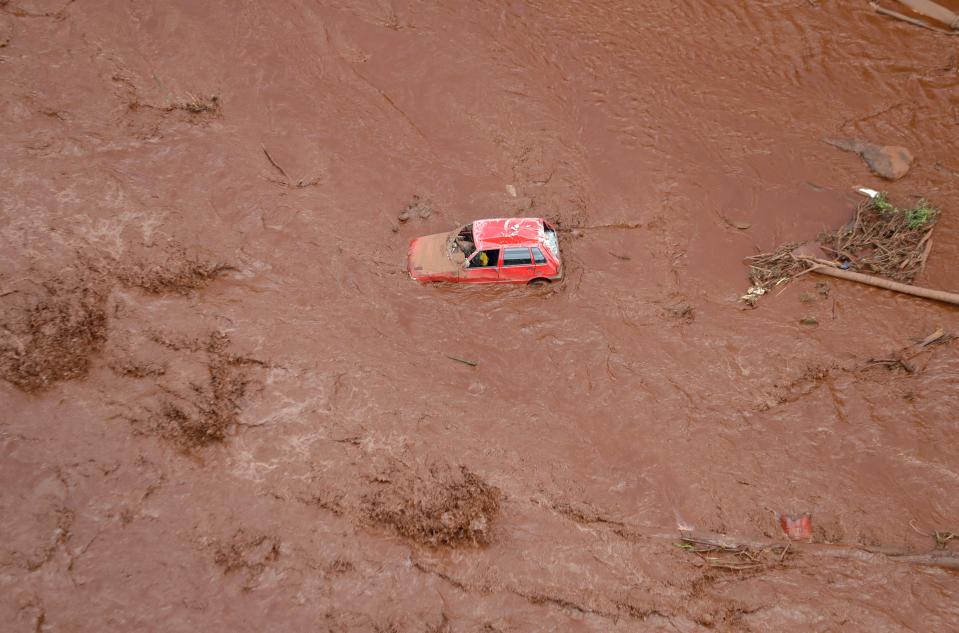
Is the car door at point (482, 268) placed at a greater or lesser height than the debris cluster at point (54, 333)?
greater

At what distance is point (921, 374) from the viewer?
9.13 meters

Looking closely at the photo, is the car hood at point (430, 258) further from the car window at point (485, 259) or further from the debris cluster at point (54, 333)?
the debris cluster at point (54, 333)

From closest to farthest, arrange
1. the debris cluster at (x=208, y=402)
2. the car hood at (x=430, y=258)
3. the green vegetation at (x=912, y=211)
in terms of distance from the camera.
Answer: the debris cluster at (x=208, y=402)
the car hood at (x=430, y=258)
the green vegetation at (x=912, y=211)

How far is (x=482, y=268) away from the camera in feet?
31.2

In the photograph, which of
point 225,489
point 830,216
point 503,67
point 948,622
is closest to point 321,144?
point 503,67

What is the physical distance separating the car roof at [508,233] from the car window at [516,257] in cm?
10

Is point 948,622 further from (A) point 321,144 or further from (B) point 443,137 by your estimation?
(A) point 321,144

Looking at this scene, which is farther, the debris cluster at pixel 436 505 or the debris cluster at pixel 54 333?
the debris cluster at pixel 54 333

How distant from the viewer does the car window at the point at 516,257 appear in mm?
9398

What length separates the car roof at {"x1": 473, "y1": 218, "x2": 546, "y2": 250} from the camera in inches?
370

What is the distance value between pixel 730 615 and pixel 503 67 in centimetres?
1096

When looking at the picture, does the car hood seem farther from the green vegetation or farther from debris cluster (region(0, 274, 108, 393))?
the green vegetation

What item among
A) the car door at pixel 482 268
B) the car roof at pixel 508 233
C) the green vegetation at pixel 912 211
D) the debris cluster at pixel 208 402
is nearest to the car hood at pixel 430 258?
the car door at pixel 482 268

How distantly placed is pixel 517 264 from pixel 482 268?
57 centimetres
